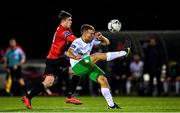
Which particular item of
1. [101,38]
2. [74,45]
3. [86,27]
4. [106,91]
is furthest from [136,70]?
[106,91]

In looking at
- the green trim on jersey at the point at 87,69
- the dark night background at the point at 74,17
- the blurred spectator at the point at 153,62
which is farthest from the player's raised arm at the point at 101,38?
the dark night background at the point at 74,17

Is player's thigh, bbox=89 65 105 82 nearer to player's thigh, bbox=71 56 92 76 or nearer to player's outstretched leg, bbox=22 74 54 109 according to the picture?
player's thigh, bbox=71 56 92 76

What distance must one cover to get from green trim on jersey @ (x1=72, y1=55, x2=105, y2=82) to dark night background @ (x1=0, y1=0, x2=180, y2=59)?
Result: 50.0 ft

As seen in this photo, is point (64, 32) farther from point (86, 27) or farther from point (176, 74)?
point (176, 74)

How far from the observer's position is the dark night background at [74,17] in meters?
33.5

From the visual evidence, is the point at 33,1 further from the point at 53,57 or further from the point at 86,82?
the point at 53,57

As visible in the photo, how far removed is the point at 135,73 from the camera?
29.4 m

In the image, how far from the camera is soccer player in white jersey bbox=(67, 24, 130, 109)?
1664cm

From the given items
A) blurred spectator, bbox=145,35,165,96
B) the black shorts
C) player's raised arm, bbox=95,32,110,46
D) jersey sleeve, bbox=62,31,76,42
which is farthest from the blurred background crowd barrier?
player's raised arm, bbox=95,32,110,46

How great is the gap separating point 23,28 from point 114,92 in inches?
331

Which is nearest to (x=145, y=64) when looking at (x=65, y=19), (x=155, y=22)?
(x=155, y=22)

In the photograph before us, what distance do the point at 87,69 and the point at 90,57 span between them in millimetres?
290

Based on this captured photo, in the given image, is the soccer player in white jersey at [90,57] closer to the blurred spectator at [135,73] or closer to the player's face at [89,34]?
the player's face at [89,34]

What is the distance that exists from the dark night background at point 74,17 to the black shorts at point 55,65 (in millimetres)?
13882
